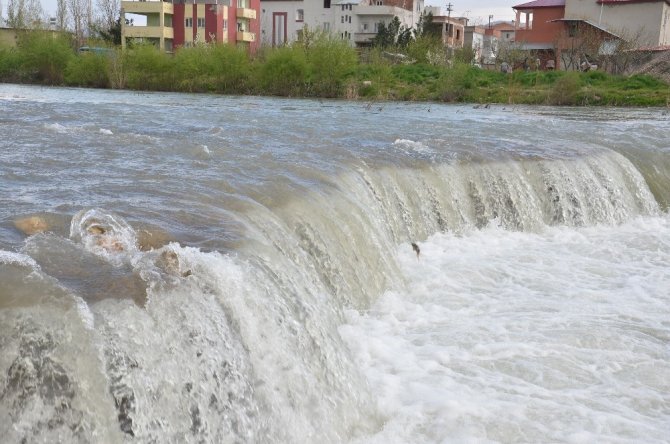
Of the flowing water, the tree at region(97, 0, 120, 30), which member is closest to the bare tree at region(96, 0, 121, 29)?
the tree at region(97, 0, 120, 30)

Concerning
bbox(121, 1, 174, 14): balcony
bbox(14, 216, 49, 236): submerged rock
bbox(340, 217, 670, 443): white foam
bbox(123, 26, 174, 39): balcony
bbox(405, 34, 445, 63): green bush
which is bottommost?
bbox(340, 217, 670, 443): white foam

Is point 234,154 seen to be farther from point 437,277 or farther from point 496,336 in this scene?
point 496,336

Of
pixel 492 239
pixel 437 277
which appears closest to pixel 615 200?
pixel 492 239

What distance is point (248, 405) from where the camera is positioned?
4684 mm

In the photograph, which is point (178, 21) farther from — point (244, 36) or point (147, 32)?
point (244, 36)

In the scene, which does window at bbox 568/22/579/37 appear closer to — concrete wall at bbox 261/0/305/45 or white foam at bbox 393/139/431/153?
concrete wall at bbox 261/0/305/45

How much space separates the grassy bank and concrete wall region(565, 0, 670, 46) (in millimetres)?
9708

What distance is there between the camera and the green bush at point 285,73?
37.2m

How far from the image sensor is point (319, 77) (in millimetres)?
37219

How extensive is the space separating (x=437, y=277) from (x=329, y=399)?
3.56 metres

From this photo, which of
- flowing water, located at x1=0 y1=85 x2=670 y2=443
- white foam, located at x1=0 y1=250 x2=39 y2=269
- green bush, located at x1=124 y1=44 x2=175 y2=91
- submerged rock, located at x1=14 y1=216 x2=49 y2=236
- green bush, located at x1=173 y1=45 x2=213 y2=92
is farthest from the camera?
green bush, located at x1=124 y1=44 x2=175 y2=91

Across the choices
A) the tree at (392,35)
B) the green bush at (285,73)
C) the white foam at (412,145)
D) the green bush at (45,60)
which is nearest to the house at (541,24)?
the tree at (392,35)

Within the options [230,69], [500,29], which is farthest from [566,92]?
[500,29]

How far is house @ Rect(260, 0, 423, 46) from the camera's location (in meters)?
65.8
